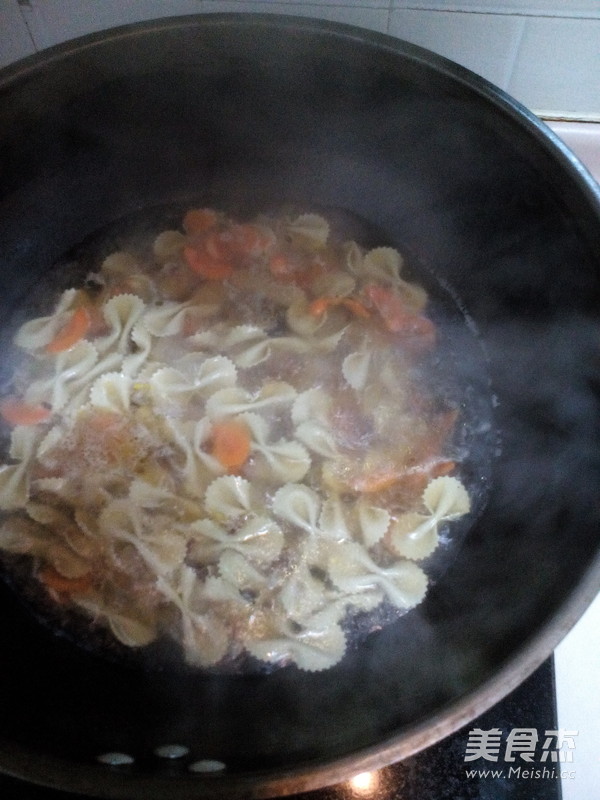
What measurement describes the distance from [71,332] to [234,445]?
62 cm

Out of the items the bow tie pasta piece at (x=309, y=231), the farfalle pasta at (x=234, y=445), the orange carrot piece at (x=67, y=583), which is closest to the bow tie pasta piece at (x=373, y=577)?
the farfalle pasta at (x=234, y=445)

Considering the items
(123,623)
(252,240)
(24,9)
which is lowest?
(123,623)

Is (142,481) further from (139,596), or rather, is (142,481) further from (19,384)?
(19,384)

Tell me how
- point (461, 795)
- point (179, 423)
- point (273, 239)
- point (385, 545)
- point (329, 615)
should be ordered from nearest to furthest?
point (461, 795) → point (329, 615) → point (385, 545) → point (179, 423) → point (273, 239)

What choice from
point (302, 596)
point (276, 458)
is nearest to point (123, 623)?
point (302, 596)

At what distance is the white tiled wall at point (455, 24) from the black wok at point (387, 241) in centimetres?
16

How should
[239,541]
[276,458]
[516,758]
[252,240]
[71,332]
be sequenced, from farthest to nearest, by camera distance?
[252,240], [71,332], [276,458], [239,541], [516,758]

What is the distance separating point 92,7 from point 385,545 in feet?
5.32

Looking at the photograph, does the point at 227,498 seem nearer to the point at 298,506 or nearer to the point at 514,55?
the point at 298,506

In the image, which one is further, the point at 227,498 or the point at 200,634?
the point at 227,498

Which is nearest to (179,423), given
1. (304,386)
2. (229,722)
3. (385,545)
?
(304,386)

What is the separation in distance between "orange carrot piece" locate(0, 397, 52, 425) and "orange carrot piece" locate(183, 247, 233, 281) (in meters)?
0.63

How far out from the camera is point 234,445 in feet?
5.77

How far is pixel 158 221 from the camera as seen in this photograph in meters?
2.09
